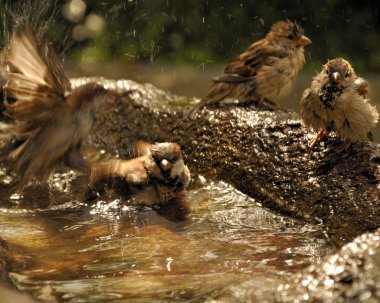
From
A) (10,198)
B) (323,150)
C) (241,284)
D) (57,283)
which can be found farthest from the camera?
(10,198)

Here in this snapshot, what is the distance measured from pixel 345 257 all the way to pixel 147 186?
2453 millimetres

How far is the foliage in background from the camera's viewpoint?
35.7 feet

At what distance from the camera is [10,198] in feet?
18.1

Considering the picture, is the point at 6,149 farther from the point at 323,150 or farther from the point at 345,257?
the point at 345,257

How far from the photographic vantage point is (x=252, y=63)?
6.68m

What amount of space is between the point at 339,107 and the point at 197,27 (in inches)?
251

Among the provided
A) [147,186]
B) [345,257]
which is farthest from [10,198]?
[345,257]

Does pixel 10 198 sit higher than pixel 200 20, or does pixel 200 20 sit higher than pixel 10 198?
pixel 200 20

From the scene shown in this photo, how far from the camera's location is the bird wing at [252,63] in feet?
21.5

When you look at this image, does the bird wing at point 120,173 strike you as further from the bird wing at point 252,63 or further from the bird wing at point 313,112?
the bird wing at point 252,63

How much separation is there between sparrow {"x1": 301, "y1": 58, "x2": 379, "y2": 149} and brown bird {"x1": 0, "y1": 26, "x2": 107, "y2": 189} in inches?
54.7

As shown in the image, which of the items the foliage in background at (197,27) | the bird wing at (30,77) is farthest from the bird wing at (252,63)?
the foliage in background at (197,27)

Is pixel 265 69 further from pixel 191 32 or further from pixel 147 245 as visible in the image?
pixel 191 32

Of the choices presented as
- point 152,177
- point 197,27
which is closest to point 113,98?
point 152,177
